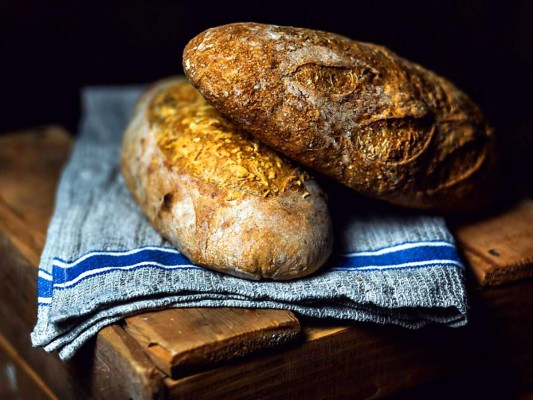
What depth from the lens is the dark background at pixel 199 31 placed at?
188 centimetres

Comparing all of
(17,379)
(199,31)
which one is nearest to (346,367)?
(17,379)

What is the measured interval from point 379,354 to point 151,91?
0.76m

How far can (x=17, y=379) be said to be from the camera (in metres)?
1.61

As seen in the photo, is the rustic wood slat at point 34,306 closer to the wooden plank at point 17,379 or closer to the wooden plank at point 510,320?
the wooden plank at point 17,379

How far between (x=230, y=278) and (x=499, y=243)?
545mm

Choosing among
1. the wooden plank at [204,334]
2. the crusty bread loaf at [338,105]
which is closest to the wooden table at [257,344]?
the wooden plank at [204,334]

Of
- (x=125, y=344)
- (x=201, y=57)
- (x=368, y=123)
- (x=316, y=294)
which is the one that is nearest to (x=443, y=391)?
(x=316, y=294)

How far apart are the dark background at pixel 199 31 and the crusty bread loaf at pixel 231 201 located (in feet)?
1.63

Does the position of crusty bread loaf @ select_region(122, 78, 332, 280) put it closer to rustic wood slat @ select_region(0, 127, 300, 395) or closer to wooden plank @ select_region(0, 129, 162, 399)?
rustic wood slat @ select_region(0, 127, 300, 395)

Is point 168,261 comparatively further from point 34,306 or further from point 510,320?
point 510,320

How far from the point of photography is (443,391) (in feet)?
4.84

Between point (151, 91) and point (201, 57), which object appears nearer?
point (201, 57)

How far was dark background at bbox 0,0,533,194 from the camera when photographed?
1877 mm

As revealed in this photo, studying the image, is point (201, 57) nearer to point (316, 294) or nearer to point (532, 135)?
point (316, 294)
